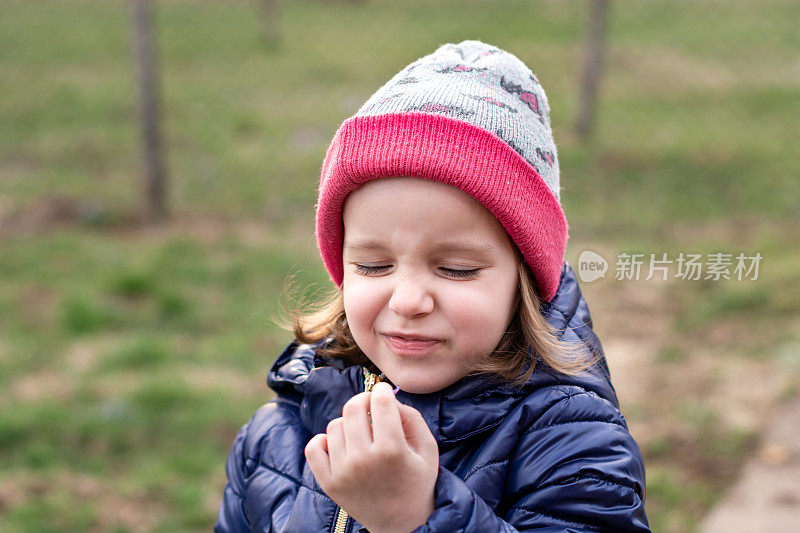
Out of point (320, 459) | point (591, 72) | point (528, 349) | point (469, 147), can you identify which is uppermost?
point (591, 72)

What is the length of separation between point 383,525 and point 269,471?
1.52 feet

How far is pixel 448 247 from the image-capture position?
4.44 ft

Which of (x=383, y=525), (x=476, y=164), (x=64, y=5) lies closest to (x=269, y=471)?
(x=383, y=525)

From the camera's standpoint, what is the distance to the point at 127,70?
10.7 m

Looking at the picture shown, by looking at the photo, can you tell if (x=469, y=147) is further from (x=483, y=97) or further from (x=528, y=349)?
(x=528, y=349)

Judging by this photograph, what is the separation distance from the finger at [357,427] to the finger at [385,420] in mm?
16

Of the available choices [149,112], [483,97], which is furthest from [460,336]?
[149,112]

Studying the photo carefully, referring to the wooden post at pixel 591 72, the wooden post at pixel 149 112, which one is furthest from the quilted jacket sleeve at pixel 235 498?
the wooden post at pixel 591 72

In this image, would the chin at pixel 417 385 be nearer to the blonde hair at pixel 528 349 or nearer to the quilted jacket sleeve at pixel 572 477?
the blonde hair at pixel 528 349

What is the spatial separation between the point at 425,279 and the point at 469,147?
24 centimetres

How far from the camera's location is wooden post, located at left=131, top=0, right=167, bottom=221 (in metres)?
6.27

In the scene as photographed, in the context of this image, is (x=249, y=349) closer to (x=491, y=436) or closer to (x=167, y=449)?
(x=167, y=449)

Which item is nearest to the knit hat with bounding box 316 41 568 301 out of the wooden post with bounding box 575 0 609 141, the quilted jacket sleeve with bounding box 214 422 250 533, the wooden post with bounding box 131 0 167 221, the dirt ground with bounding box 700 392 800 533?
the quilted jacket sleeve with bounding box 214 422 250 533

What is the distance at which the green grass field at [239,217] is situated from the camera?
369 cm
